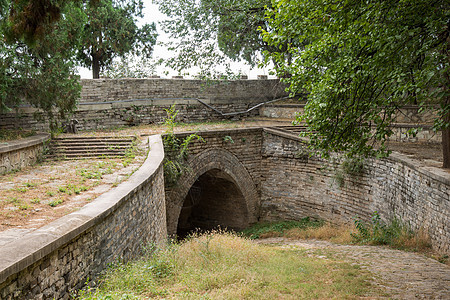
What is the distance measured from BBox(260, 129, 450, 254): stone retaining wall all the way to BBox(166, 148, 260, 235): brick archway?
23.1 inches

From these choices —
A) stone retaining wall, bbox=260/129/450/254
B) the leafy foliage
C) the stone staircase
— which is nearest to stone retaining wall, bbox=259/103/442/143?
stone retaining wall, bbox=260/129/450/254

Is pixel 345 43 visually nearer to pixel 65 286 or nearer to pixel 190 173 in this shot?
pixel 65 286

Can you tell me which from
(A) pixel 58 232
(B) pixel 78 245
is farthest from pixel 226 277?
(A) pixel 58 232

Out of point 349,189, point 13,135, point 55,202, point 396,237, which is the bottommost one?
point 396,237

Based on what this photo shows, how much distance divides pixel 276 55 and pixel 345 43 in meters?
1.43

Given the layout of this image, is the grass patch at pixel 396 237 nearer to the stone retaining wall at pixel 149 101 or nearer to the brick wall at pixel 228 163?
the brick wall at pixel 228 163

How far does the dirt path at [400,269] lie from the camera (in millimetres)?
5711

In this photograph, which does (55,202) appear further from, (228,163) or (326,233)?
(228,163)

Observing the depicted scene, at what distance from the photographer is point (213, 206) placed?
17000 millimetres

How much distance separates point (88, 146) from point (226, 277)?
7.60 meters

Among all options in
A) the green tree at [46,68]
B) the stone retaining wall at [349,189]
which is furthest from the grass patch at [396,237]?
the green tree at [46,68]

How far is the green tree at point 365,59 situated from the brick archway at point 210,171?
620 cm

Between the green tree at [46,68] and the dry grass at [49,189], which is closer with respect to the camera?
the dry grass at [49,189]

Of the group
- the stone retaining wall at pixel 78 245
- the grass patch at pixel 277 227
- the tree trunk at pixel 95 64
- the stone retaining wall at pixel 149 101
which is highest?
the tree trunk at pixel 95 64
